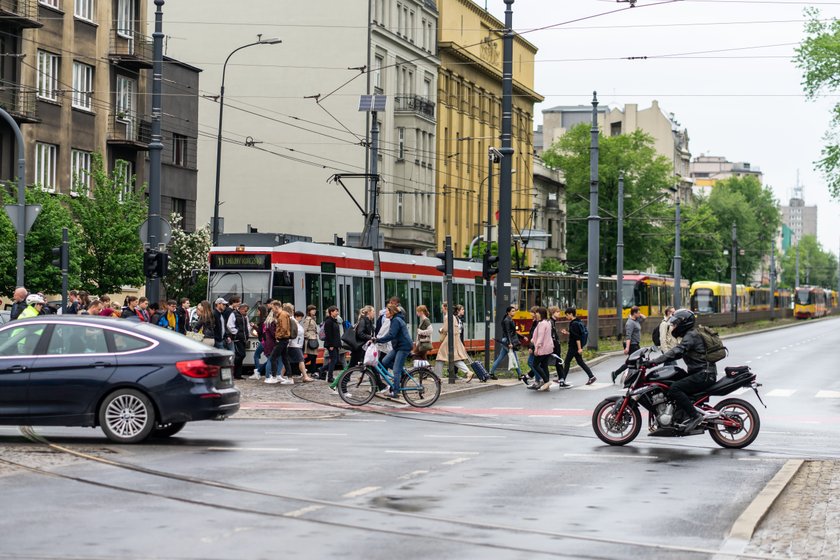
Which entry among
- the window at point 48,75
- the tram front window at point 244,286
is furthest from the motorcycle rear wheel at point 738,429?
the window at point 48,75

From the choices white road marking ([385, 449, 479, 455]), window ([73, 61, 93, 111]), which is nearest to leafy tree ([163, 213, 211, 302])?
window ([73, 61, 93, 111])

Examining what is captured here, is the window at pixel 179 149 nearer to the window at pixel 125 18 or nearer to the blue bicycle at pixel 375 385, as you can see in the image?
the window at pixel 125 18

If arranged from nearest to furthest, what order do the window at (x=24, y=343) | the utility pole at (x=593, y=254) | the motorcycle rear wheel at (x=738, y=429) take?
the window at (x=24, y=343), the motorcycle rear wheel at (x=738, y=429), the utility pole at (x=593, y=254)

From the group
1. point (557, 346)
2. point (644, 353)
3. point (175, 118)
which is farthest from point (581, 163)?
point (644, 353)

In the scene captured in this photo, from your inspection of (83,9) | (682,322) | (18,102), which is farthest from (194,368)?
(83,9)

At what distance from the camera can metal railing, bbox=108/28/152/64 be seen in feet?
172

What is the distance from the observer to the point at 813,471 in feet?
49.5

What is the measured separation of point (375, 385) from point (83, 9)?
97.4 feet

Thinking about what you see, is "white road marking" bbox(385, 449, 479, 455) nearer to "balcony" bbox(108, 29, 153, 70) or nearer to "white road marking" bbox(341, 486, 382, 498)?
"white road marking" bbox(341, 486, 382, 498)

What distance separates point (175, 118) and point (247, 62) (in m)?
13.9

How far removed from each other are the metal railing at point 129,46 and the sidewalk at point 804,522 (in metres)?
Result: 41.0

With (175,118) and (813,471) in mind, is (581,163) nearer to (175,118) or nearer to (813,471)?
(175,118)

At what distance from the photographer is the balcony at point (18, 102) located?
45500 millimetres

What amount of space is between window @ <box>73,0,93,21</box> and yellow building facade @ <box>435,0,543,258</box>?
27.7 metres
